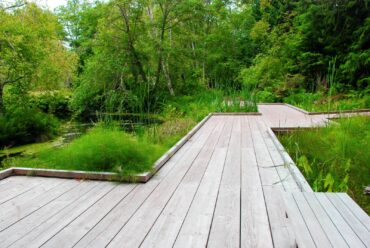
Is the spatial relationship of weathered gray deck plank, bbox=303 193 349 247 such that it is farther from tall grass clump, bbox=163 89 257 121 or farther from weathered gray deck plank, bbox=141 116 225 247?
tall grass clump, bbox=163 89 257 121

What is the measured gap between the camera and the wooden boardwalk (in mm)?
1492

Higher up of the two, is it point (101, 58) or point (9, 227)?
point (101, 58)

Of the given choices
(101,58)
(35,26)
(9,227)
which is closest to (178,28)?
(101,58)

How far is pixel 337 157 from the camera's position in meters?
3.16

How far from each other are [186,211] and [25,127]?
7.63m

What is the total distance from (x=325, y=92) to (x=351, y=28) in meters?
2.24

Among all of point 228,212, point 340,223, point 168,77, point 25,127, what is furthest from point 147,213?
point 168,77

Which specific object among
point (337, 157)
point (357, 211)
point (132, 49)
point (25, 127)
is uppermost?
point (132, 49)

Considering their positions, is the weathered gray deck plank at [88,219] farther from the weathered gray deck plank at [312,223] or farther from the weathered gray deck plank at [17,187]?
the weathered gray deck plank at [312,223]

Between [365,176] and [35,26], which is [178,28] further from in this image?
[365,176]

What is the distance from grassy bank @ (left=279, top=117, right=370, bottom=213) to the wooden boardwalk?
0.96ft

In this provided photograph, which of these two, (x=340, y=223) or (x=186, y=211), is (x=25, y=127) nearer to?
(x=186, y=211)

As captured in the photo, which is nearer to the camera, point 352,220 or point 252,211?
point 352,220

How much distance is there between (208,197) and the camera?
2.13m
